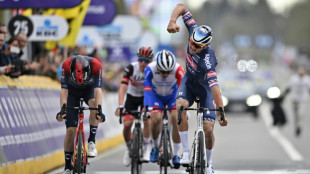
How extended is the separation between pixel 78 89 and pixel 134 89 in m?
2.95

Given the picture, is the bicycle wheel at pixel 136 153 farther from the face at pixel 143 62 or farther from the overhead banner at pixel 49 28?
the overhead banner at pixel 49 28

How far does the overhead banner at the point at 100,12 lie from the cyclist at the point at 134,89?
8294mm

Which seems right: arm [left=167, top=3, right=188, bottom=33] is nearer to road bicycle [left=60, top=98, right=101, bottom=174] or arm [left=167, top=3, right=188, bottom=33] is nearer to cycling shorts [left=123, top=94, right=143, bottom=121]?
road bicycle [left=60, top=98, right=101, bottom=174]

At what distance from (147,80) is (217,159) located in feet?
16.7

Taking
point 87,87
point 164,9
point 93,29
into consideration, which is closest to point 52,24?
point 87,87

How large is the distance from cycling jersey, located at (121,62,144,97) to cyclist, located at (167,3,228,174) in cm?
258

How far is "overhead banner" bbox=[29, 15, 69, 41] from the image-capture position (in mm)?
19219

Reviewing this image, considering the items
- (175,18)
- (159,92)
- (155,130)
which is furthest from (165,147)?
(175,18)

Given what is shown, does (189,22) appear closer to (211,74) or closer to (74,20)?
(211,74)

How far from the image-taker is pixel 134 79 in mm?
14555

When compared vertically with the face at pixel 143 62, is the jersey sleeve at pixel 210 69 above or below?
below

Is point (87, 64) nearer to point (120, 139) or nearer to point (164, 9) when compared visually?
point (120, 139)

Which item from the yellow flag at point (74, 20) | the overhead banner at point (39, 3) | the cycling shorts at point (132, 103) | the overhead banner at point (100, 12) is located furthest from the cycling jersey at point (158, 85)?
the overhead banner at point (100, 12)

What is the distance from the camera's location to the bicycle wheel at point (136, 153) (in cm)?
1322
